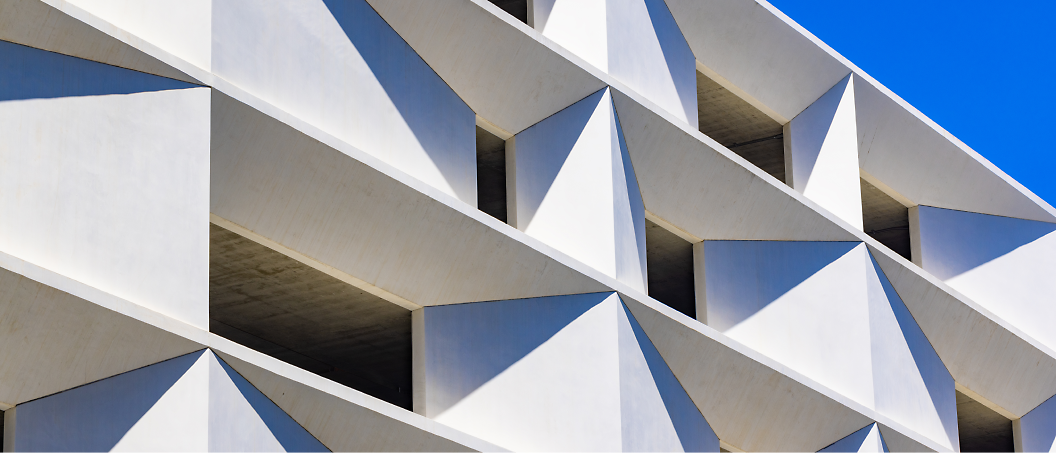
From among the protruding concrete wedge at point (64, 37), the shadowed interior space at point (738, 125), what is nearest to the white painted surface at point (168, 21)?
the protruding concrete wedge at point (64, 37)

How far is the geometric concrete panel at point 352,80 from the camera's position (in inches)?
523

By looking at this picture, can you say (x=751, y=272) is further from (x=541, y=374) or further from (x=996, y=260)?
(x=996, y=260)

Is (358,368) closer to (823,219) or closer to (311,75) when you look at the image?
(311,75)

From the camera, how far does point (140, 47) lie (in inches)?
466

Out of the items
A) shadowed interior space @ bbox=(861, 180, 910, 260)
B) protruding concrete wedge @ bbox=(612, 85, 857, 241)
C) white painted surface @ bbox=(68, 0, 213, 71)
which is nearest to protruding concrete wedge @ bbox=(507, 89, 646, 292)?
protruding concrete wedge @ bbox=(612, 85, 857, 241)

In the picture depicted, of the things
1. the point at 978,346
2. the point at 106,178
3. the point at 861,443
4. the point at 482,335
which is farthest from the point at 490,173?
the point at 978,346

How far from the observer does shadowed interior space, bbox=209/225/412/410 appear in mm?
14938

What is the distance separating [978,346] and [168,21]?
16.6 metres

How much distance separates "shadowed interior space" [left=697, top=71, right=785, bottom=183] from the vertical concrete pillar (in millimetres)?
640

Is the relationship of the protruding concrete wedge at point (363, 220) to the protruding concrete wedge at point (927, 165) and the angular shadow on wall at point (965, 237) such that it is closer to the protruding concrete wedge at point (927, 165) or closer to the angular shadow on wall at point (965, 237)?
the protruding concrete wedge at point (927, 165)

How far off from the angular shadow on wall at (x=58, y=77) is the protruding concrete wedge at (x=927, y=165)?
14883mm

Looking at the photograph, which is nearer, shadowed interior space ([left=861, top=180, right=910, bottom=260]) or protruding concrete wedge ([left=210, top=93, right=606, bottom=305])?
protruding concrete wedge ([left=210, top=93, right=606, bottom=305])

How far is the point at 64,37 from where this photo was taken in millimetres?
11375

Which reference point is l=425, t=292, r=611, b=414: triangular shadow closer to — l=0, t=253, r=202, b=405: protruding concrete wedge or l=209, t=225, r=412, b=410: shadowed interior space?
l=209, t=225, r=412, b=410: shadowed interior space
